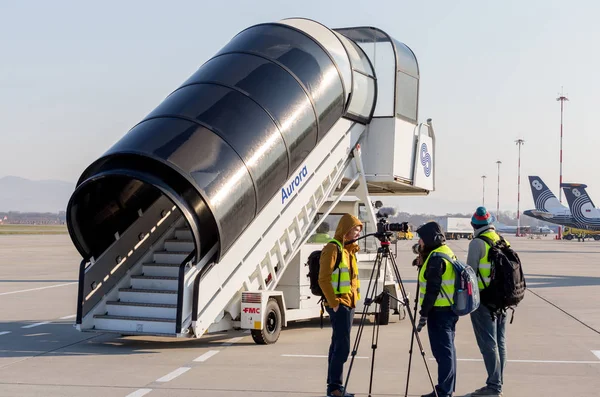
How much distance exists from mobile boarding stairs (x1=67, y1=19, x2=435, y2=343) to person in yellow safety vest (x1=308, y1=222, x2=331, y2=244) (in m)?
0.52

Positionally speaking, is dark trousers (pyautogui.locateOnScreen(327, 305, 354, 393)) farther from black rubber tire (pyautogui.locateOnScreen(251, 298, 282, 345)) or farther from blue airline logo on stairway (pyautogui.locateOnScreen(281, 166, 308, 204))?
blue airline logo on stairway (pyautogui.locateOnScreen(281, 166, 308, 204))

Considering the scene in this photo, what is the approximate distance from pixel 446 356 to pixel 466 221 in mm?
101003

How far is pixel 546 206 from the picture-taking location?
330 feet

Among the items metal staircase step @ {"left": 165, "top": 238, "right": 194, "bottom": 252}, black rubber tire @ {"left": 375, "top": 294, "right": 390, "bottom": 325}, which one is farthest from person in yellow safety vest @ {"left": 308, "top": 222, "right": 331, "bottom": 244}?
metal staircase step @ {"left": 165, "top": 238, "right": 194, "bottom": 252}

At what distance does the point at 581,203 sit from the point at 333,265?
90087 millimetres

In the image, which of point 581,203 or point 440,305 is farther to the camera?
point 581,203

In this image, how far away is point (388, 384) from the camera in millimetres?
8828

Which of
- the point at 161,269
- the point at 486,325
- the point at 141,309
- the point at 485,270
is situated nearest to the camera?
the point at 485,270

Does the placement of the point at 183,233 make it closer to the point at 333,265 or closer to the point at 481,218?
the point at 333,265

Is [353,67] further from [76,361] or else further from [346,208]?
[76,361]

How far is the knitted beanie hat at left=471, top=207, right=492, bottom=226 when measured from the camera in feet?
27.7

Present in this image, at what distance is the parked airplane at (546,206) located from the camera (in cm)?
9856

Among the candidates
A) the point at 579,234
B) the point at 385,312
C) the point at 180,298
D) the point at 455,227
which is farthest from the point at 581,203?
the point at 180,298

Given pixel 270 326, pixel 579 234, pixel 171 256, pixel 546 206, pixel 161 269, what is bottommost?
pixel 270 326
